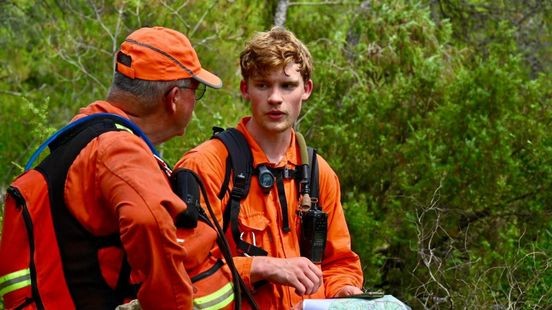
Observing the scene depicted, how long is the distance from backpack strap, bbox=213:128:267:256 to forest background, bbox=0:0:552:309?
5.95 ft

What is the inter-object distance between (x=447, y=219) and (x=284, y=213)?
3378mm

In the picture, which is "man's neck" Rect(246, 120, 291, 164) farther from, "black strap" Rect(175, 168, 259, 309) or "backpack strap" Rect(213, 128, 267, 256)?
"black strap" Rect(175, 168, 259, 309)

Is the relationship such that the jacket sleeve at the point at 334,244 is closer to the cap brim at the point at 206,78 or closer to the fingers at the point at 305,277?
the fingers at the point at 305,277

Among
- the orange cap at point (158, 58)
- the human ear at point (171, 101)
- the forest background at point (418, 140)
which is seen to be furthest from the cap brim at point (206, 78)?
the forest background at point (418, 140)

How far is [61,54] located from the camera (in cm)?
1327

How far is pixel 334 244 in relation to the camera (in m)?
4.65

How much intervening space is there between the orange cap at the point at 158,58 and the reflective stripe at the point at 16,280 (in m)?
0.76

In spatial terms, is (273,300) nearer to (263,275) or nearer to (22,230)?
(263,275)

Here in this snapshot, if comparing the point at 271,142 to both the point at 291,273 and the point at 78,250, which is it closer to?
the point at 291,273

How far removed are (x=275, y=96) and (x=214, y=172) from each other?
537 mm

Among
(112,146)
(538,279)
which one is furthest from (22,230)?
(538,279)

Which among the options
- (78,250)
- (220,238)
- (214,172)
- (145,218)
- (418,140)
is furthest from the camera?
(418,140)

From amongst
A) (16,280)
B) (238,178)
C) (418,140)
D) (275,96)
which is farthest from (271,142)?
(418,140)

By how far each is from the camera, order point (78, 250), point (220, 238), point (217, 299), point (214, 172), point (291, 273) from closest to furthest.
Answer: point (78, 250) < point (217, 299) < point (220, 238) < point (291, 273) < point (214, 172)
